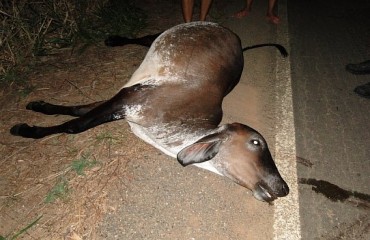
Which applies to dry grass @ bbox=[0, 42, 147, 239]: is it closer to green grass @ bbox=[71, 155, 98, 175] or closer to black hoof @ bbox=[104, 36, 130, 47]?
green grass @ bbox=[71, 155, 98, 175]

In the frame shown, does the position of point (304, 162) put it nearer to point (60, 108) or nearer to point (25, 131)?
point (60, 108)

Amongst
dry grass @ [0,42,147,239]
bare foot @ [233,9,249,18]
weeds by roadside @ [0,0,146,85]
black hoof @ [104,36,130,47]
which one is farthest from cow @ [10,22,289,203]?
bare foot @ [233,9,249,18]

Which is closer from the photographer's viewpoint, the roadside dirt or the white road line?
the roadside dirt

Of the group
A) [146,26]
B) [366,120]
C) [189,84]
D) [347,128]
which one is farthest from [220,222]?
[146,26]

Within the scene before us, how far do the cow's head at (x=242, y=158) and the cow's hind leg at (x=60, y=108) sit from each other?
3.94 ft

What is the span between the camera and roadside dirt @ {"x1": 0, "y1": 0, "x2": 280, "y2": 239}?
2.63 meters

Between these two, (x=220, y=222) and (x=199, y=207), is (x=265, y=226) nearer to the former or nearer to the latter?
(x=220, y=222)

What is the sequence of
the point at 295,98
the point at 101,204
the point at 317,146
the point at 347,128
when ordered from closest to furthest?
1. the point at 101,204
2. the point at 317,146
3. the point at 347,128
4. the point at 295,98

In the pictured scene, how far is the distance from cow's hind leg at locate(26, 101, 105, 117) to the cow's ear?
115 centimetres

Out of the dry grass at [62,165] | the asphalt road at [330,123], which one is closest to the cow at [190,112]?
the dry grass at [62,165]

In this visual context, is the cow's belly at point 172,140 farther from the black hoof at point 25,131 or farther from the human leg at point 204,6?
the human leg at point 204,6

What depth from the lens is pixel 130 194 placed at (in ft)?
9.43

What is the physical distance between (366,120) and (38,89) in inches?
146

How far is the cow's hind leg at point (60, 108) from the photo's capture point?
331 cm
